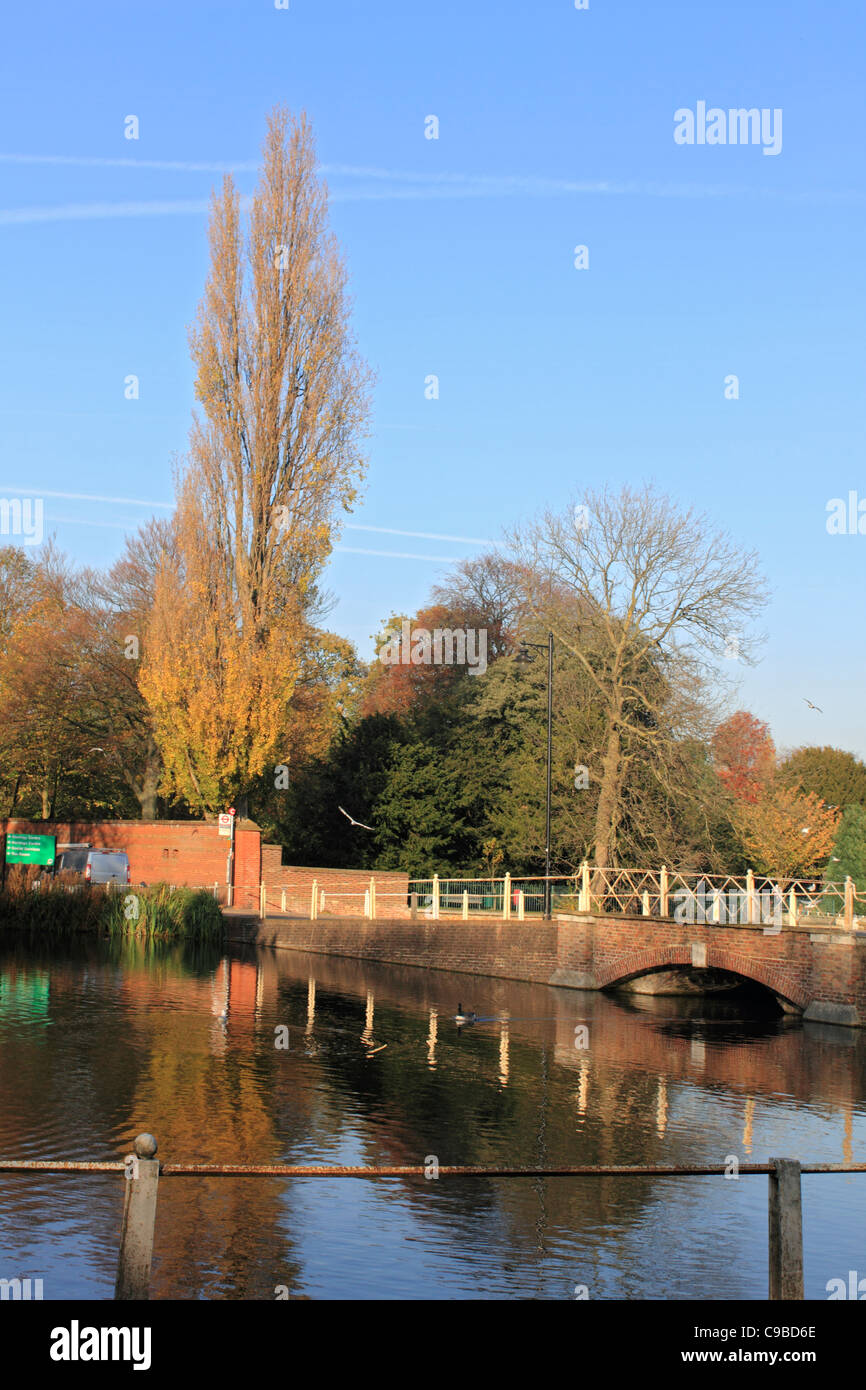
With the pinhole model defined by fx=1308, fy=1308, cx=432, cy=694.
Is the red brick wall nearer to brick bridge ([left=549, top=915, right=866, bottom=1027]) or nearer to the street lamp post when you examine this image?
the street lamp post

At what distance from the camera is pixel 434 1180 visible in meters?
11.5

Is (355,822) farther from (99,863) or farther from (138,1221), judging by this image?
(138,1221)

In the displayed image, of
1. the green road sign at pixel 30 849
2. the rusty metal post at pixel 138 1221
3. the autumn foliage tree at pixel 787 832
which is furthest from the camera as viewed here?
the autumn foliage tree at pixel 787 832

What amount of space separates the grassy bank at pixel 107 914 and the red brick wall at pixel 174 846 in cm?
500

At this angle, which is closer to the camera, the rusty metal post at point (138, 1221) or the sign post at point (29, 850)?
the rusty metal post at point (138, 1221)

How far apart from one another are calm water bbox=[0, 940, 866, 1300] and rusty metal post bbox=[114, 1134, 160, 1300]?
7.92 ft

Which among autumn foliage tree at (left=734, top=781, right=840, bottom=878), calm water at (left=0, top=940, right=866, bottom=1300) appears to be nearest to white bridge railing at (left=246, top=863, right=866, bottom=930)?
calm water at (left=0, top=940, right=866, bottom=1300)

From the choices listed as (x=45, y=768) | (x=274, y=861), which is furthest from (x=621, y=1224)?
(x=45, y=768)

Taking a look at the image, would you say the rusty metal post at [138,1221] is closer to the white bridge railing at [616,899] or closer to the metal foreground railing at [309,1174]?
the metal foreground railing at [309,1174]

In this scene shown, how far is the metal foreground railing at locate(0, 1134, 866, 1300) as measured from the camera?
5.50m

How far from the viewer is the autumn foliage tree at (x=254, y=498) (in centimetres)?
3991

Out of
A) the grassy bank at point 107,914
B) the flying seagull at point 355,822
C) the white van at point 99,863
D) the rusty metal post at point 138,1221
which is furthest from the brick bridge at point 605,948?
the rusty metal post at point 138,1221

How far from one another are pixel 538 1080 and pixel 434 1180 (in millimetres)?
4967

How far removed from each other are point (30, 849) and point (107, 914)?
6.96 metres
